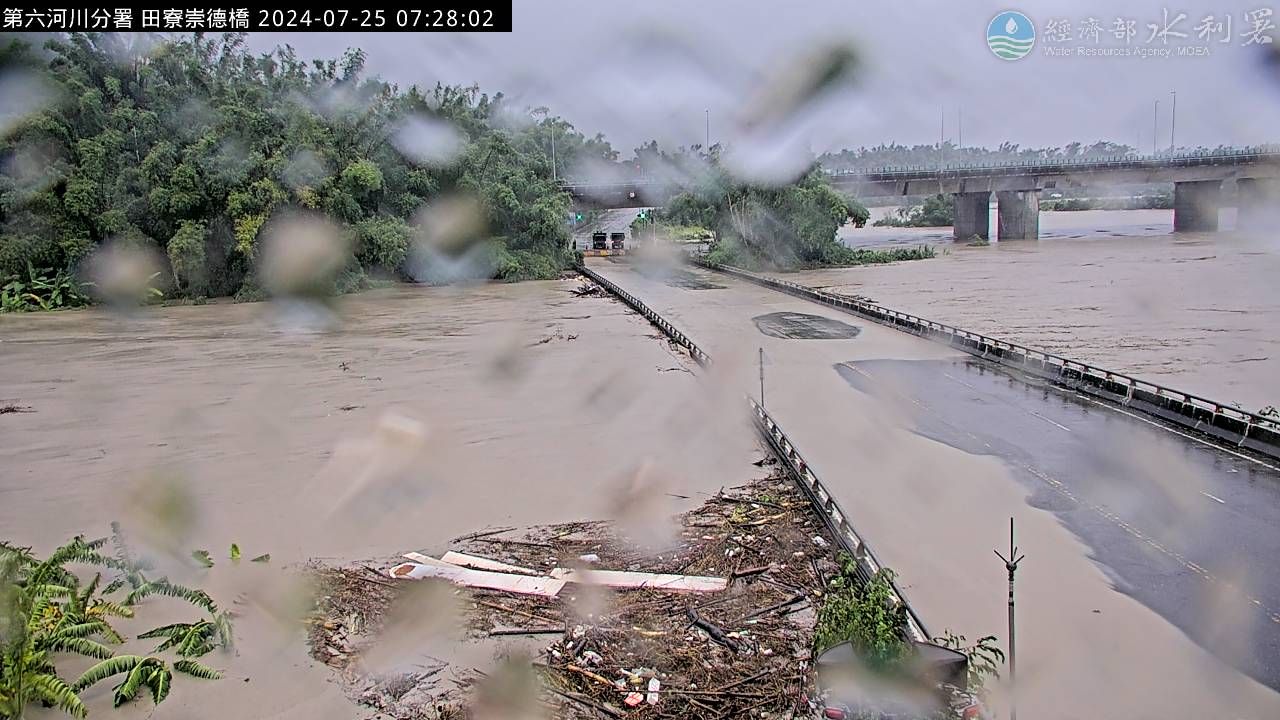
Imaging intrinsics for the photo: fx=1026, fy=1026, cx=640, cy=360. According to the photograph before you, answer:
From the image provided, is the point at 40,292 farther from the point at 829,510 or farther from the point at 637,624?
the point at 637,624

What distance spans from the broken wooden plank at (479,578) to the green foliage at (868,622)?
1.70 m

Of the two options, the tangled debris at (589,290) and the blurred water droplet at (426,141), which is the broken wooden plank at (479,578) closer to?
the tangled debris at (589,290)

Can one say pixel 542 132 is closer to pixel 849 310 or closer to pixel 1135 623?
pixel 849 310

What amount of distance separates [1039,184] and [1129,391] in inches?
1363

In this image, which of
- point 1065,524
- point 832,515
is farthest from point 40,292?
point 1065,524

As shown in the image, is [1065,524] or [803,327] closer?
[1065,524]

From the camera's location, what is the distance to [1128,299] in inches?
838

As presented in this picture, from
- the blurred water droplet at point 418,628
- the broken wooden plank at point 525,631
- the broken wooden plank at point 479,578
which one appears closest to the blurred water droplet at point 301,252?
the broken wooden plank at point 479,578

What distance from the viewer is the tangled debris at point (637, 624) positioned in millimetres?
4797

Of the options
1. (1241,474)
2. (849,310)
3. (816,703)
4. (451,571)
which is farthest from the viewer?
(849,310)

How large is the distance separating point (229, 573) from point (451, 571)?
1.47 metres

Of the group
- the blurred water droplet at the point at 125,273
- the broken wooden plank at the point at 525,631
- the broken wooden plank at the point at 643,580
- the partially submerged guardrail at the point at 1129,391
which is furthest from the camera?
the blurred water droplet at the point at 125,273

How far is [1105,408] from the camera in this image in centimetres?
1112

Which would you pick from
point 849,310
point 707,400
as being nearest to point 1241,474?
point 707,400
